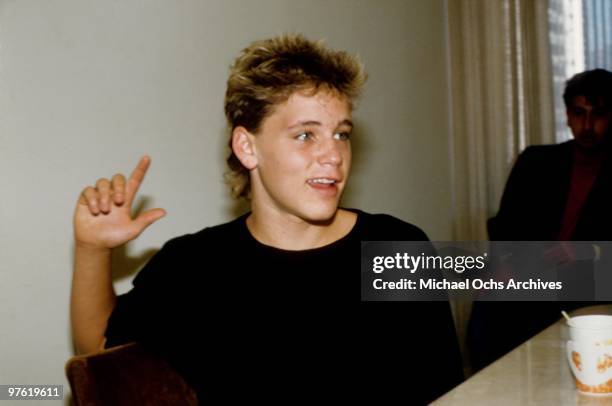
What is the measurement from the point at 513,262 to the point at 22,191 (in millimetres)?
2101

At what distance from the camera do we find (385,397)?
1387 millimetres

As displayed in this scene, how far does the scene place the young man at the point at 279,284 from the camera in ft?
4.54

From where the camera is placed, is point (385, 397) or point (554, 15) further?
point (554, 15)

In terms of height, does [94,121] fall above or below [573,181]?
above

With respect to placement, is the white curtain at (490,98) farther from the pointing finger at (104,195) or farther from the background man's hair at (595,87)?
the pointing finger at (104,195)

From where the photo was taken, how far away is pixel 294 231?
1534 mm

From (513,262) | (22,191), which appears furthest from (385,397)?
(513,262)

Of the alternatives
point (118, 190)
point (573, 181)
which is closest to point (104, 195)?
point (118, 190)

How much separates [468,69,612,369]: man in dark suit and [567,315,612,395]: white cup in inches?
60.7

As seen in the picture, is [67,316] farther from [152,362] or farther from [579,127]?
[579,127]

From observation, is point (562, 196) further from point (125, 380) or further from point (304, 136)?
point (125, 380)

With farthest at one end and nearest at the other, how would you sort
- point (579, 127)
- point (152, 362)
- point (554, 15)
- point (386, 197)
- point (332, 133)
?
point (554, 15)
point (386, 197)
point (579, 127)
point (332, 133)
point (152, 362)

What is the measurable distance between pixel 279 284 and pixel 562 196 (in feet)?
5.94

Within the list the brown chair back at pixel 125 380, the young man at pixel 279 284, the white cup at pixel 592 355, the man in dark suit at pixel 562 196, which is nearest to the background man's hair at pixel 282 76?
the young man at pixel 279 284
